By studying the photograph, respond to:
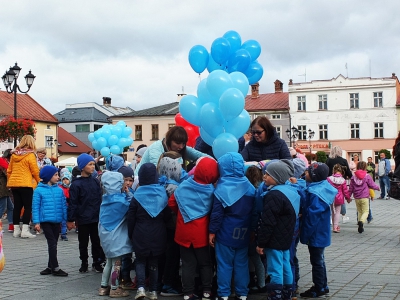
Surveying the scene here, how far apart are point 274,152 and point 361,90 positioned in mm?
52734

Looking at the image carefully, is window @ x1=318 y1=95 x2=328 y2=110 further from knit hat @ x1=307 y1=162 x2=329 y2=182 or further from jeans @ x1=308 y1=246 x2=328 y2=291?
jeans @ x1=308 y1=246 x2=328 y2=291

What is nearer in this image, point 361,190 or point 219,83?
point 219,83

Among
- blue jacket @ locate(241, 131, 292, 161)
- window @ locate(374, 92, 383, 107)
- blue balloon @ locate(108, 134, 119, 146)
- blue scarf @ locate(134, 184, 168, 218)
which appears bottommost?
blue scarf @ locate(134, 184, 168, 218)

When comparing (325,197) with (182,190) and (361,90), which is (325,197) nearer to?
(182,190)

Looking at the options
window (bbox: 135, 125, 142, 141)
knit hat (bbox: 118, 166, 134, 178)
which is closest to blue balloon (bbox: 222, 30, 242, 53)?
knit hat (bbox: 118, 166, 134, 178)

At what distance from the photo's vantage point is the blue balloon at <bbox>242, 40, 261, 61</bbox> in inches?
390

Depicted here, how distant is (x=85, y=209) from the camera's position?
7.42 m

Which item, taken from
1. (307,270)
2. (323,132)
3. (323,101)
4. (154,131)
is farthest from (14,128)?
(323,132)

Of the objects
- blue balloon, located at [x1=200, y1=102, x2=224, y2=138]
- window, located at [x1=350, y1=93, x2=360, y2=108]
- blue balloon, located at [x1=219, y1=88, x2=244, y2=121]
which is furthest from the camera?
window, located at [x1=350, y1=93, x2=360, y2=108]

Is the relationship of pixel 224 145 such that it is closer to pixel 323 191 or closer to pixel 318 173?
pixel 318 173

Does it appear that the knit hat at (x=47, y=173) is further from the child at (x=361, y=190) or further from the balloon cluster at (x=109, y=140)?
the balloon cluster at (x=109, y=140)

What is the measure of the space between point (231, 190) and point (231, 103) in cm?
232

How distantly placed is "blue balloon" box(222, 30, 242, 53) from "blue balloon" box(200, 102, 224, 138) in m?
1.91

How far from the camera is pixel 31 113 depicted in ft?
187
